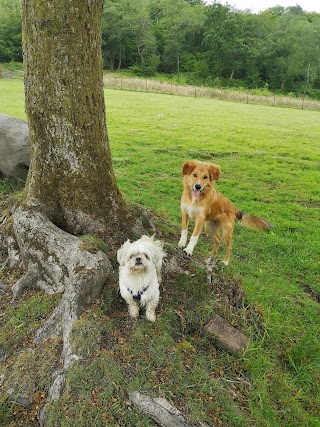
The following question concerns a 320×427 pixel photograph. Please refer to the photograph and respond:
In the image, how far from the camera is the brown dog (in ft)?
17.6

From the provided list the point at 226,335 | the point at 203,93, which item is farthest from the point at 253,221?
the point at 203,93

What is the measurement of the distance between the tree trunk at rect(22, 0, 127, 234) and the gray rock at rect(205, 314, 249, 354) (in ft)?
6.71

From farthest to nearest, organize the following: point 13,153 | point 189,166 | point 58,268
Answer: point 13,153 < point 189,166 < point 58,268

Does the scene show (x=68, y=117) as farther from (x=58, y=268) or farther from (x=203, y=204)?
(x=203, y=204)

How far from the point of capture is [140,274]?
151 inches

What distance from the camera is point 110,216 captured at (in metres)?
5.13

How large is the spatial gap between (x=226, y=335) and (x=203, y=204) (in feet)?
6.95

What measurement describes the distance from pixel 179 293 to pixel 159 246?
90 centimetres

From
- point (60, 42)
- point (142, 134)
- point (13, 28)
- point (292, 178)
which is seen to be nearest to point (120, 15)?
point (13, 28)

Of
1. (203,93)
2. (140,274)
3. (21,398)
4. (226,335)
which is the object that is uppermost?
(203,93)

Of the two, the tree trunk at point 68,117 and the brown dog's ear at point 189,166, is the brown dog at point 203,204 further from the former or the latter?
the tree trunk at point 68,117

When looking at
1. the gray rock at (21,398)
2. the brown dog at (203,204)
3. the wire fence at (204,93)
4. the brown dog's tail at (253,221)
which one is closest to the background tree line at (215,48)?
the wire fence at (204,93)

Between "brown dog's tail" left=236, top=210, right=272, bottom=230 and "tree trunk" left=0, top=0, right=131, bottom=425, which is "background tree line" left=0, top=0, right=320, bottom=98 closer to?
"brown dog's tail" left=236, top=210, right=272, bottom=230

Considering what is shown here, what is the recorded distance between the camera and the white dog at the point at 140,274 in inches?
148
